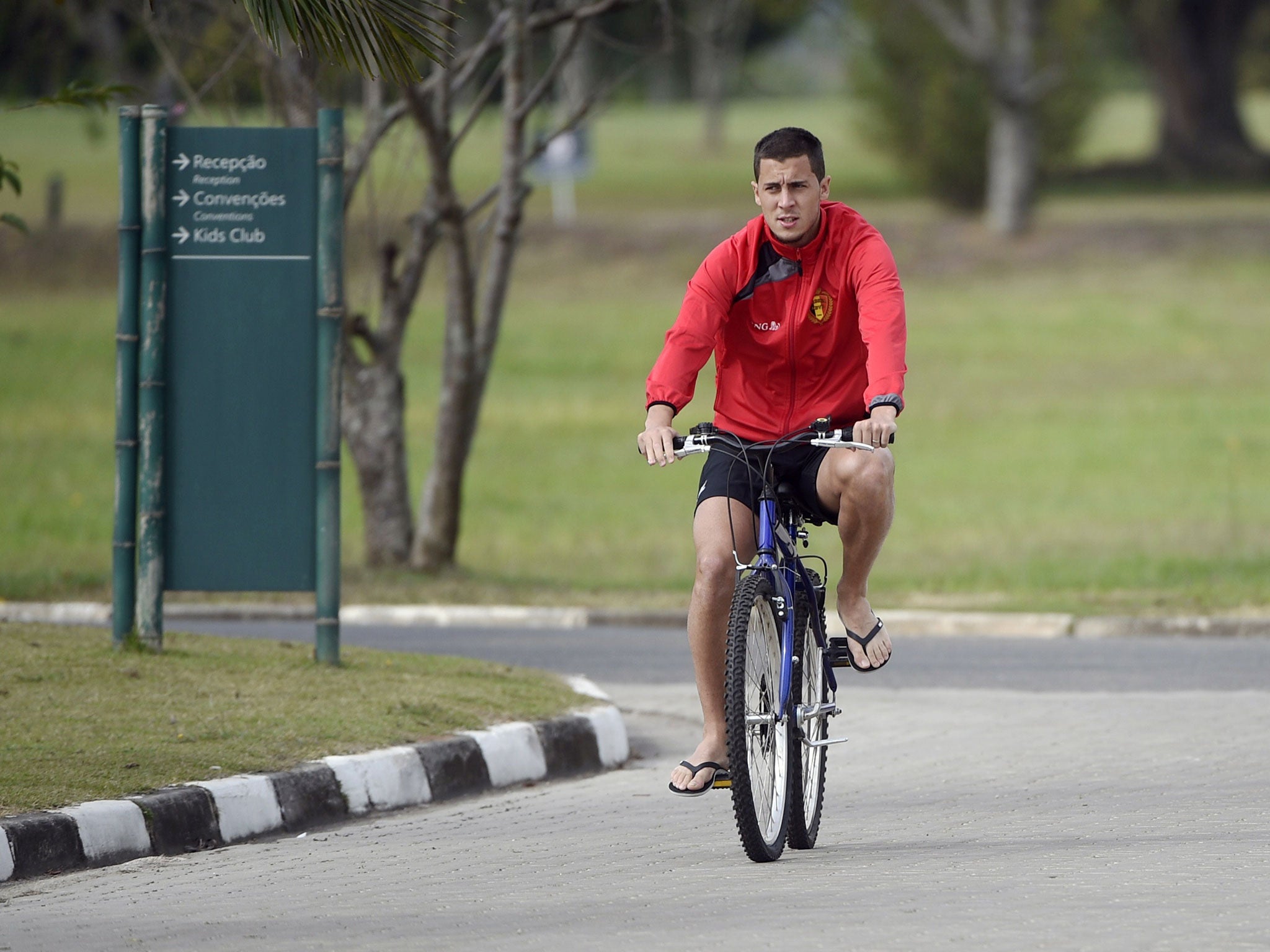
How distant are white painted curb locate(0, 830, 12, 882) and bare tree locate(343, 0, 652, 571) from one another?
30.9 feet

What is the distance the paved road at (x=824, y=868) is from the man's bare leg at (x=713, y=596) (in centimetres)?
34

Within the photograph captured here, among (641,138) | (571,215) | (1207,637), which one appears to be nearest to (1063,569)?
(1207,637)

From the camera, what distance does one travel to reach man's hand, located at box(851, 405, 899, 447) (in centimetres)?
599

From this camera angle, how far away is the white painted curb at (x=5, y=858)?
6.21 metres

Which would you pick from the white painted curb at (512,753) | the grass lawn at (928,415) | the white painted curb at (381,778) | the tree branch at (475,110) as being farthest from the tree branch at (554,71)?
the white painted curb at (381,778)

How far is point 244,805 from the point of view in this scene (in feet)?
23.5

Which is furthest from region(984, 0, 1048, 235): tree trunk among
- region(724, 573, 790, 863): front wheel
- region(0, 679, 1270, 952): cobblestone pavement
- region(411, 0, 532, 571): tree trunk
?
region(724, 573, 790, 863): front wheel

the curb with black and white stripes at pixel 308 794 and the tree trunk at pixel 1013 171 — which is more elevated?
the tree trunk at pixel 1013 171

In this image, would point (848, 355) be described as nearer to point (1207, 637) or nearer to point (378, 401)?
point (1207, 637)

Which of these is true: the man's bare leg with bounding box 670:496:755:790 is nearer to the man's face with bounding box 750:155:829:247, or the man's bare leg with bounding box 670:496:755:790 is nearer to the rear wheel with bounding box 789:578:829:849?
the rear wheel with bounding box 789:578:829:849

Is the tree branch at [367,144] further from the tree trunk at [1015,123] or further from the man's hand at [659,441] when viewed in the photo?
the tree trunk at [1015,123]

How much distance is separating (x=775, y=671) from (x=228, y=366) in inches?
161

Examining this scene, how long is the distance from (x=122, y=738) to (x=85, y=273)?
122ft

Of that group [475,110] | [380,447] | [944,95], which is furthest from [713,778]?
[944,95]
